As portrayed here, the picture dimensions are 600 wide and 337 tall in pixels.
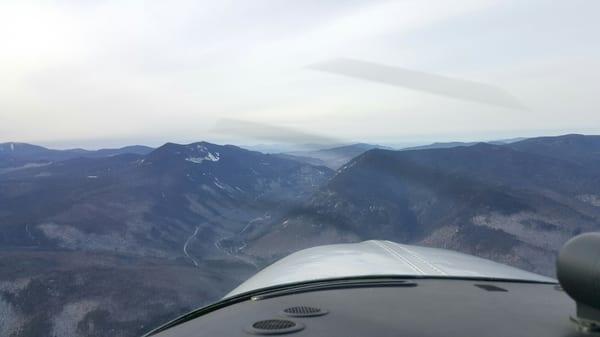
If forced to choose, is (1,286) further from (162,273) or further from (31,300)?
(162,273)

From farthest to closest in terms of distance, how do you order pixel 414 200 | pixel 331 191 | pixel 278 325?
pixel 331 191
pixel 414 200
pixel 278 325

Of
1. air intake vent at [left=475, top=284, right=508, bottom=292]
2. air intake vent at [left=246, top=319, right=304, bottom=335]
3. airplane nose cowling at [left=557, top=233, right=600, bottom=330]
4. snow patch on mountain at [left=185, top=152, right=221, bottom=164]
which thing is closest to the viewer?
airplane nose cowling at [left=557, top=233, right=600, bottom=330]

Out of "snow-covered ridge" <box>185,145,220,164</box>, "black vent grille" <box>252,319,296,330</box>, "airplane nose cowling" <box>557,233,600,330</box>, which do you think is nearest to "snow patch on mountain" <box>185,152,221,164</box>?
"snow-covered ridge" <box>185,145,220,164</box>

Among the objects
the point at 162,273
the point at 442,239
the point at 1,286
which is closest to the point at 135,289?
the point at 162,273

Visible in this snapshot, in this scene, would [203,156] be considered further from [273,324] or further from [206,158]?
[273,324]

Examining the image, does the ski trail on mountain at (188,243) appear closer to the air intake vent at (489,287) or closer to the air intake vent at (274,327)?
the air intake vent at (489,287)

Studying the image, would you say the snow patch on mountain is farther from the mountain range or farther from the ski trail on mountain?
the ski trail on mountain

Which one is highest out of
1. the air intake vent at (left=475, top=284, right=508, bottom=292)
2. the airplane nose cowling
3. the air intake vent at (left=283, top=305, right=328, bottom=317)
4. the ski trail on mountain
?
the airplane nose cowling
